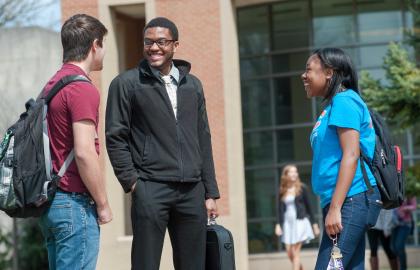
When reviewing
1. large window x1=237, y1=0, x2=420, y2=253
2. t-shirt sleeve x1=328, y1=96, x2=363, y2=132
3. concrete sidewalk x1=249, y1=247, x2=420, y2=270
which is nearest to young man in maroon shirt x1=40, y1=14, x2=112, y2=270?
t-shirt sleeve x1=328, y1=96, x2=363, y2=132

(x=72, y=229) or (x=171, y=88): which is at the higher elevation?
(x=171, y=88)

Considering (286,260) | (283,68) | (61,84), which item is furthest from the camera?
(283,68)

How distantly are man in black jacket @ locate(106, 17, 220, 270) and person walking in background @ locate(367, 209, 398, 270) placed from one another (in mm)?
8172

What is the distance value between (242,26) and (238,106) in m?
3.36

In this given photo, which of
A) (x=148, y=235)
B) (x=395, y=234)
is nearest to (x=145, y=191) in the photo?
(x=148, y=235)

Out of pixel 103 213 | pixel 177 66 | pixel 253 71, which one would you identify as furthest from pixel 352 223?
pixel 253 71

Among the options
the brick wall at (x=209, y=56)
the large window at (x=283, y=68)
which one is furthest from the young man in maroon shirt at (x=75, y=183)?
the large window at (x=283, y=68)

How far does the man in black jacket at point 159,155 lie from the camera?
6.41 meters

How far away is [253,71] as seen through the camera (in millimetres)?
21172

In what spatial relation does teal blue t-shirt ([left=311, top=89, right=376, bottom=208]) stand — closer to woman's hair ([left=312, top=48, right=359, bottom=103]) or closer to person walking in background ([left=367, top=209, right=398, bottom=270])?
woman's hair ([left=312, top=48, right=359, bottom=103])

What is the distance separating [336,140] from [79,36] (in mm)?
1724

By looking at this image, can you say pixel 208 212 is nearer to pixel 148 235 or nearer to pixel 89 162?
pixel 148 235

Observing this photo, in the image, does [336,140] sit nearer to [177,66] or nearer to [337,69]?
[337,69]

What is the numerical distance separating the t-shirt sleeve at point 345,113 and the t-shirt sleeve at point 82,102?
4.89 ft
